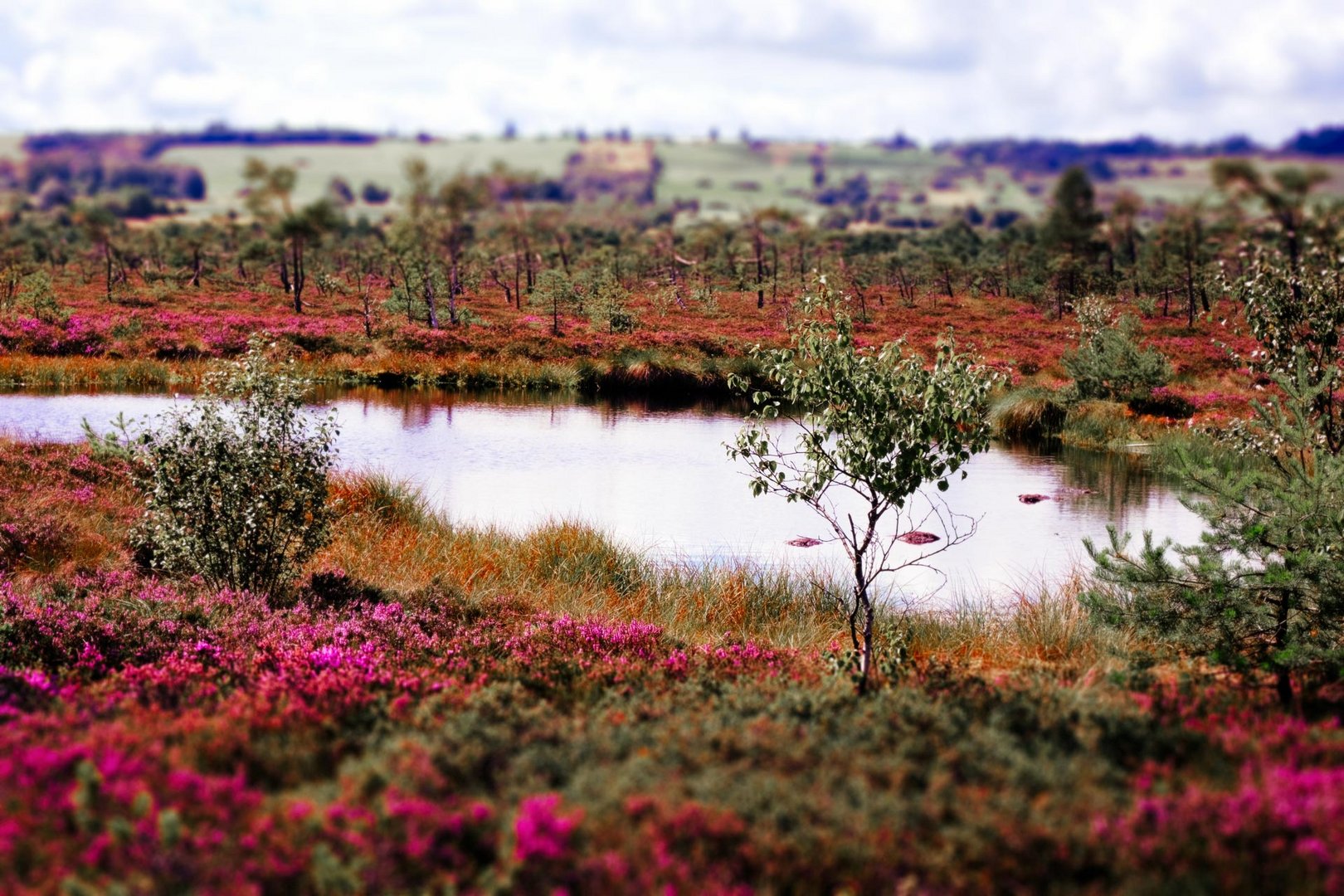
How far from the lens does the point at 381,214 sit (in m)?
60.9

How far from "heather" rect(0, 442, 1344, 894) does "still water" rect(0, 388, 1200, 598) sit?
18.0 ft

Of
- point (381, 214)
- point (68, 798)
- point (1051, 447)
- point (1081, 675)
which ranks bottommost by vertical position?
point (1051, 447)

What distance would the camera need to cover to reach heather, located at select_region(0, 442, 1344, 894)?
11.9 ft

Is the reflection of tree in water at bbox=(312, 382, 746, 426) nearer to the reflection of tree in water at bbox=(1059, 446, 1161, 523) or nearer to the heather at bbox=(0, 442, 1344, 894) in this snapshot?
the reflection of tree in water at bbox=(1059, 446, 1161, 523)

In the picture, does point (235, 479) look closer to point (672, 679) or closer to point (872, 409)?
point (672, 679)

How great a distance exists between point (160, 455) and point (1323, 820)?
9.39 metres

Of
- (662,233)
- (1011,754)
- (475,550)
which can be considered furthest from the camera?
(662,233)

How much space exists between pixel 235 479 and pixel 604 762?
661 cm

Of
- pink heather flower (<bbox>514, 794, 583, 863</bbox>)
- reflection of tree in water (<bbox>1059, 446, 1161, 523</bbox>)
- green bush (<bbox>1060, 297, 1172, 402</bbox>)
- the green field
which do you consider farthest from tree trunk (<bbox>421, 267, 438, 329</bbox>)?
pink heather flower (<bbox>514, 794, 583, 863</bbox>)

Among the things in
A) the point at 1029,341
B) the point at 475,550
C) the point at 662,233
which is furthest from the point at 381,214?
the point at 475,550

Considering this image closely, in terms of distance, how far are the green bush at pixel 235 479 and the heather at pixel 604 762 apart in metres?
1.13

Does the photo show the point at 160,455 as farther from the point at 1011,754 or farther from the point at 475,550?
the point at 1011,754

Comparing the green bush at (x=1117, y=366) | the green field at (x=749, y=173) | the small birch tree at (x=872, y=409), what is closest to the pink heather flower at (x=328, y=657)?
the small birch tree at (x=872, y=409)

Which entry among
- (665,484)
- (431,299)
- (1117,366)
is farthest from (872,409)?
(431,299)
